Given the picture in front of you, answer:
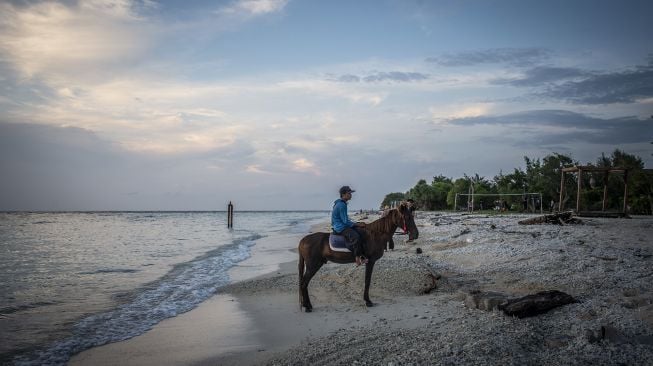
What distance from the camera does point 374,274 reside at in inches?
439

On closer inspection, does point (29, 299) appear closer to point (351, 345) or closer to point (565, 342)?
point (351, 345)

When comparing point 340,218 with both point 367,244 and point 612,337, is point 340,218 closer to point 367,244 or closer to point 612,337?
point 367,244

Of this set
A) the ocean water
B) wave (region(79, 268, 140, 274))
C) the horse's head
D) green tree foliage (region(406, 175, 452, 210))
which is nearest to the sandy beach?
the ocean water

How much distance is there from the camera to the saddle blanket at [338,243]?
848cm

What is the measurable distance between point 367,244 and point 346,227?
63 centimetres

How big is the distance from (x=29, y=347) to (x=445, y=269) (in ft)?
32.8

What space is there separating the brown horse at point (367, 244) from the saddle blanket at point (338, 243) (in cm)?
7

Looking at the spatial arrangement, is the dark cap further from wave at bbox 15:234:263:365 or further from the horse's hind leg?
wave at bbox 15:234:263:365

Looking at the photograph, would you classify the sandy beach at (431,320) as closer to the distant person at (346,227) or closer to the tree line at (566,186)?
the distant person at (346,227)

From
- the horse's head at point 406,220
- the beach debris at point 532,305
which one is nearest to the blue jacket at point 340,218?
the horse's head at point 406,220

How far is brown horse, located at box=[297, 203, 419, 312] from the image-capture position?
8.51 metres

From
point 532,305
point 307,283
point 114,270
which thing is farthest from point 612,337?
point 114,270

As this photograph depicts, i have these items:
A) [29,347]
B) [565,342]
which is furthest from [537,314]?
[29,347]

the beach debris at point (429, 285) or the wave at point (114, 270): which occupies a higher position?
the beach debris at point (429, 285)
